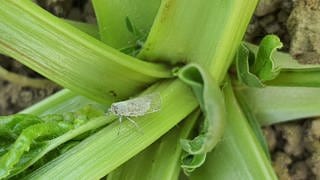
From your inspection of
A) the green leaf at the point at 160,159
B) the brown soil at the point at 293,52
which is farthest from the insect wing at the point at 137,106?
the brown soil at the point at 293,52

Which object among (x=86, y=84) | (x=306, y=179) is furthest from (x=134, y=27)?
(x=306, y=179)

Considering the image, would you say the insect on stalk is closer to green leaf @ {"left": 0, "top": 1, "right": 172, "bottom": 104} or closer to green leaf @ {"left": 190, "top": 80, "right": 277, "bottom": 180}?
green leaf @ {"left": 0, "top": 1, "right": 172, "bottom": 104}

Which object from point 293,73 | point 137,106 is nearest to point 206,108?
point 137,106

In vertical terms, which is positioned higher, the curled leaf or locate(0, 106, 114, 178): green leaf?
the curled leaf

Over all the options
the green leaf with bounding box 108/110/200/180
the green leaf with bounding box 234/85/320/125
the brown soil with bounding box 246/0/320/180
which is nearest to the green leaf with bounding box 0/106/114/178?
the green leaf with bounding box 108/110/200/180

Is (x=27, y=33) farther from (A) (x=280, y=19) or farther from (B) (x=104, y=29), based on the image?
(A) (x=280, y=19)

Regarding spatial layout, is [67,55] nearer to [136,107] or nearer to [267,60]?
[136,107]

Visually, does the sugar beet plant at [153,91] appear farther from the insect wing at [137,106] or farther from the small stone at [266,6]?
the small stone at [266,6]
